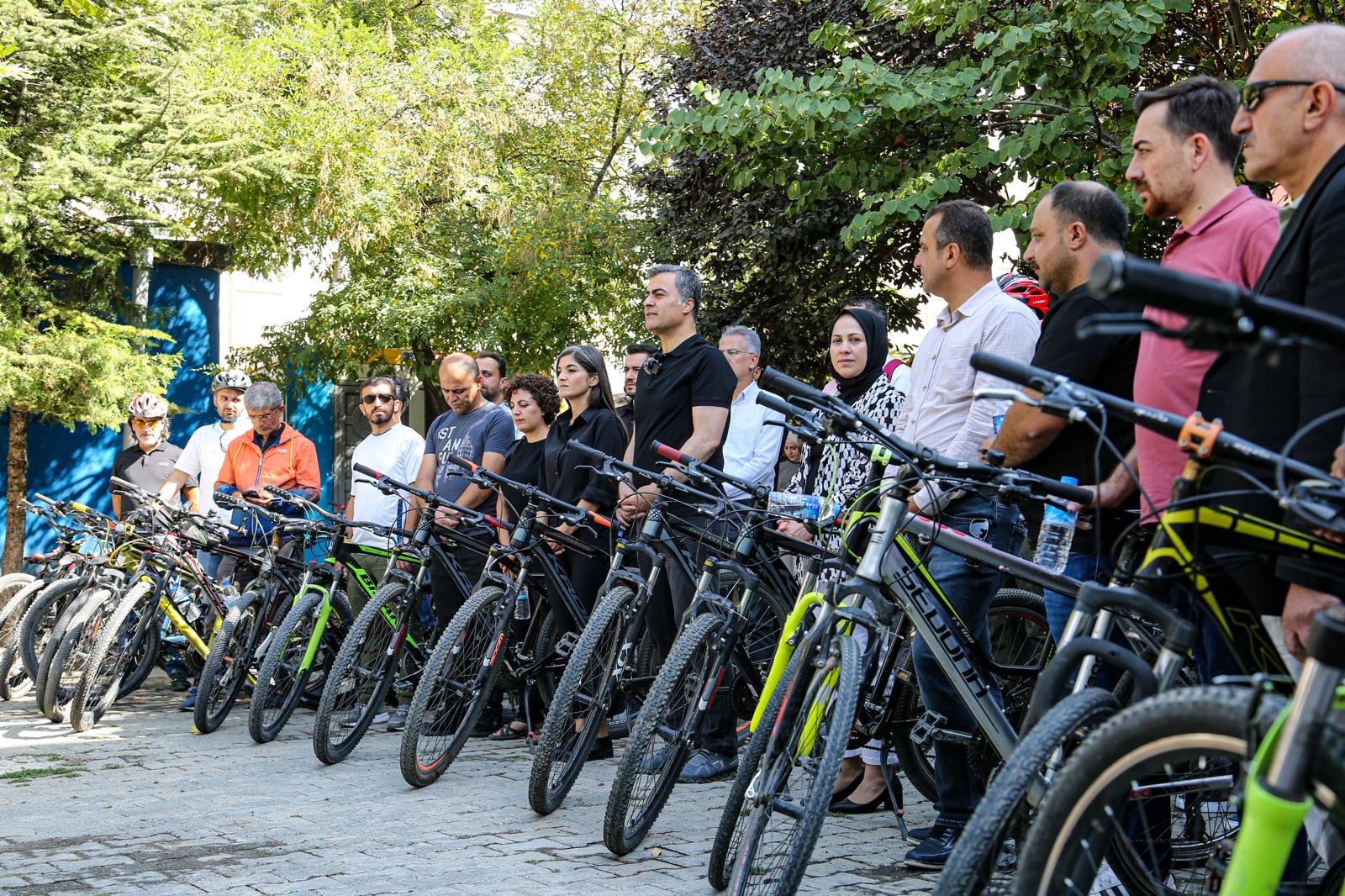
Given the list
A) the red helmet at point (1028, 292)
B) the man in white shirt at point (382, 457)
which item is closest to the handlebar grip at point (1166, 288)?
the red helmet at point (1028, 292)

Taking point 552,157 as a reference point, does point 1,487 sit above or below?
below

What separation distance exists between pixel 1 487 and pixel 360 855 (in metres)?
14.4

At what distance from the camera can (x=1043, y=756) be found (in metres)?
2.71

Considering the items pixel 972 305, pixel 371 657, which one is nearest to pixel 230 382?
pixel 371 657

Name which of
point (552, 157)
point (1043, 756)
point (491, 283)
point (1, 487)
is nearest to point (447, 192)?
point (491, 283)

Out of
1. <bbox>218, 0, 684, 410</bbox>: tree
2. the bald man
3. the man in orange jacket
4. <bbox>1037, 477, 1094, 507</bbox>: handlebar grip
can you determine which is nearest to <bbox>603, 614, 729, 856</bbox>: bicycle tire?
<bbox>1037, 477, 1094, 507</bbox>: handlebar grip

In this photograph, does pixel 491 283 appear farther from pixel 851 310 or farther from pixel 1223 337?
pixel 1223 337

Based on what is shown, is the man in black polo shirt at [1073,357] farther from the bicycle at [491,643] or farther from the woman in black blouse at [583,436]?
the woman in black blouse at [583,436]

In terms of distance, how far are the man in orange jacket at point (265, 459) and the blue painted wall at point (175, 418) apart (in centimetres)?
620

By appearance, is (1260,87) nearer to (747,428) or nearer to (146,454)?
(747,428)

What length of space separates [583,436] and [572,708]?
2331mm

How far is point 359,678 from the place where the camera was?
7180 millimetres

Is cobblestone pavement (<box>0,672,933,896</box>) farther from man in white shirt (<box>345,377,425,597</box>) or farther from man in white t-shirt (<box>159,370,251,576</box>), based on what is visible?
man in white t-shirt (<box>159,370,251,576</box>)

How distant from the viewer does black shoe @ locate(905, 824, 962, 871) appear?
4.83 m
